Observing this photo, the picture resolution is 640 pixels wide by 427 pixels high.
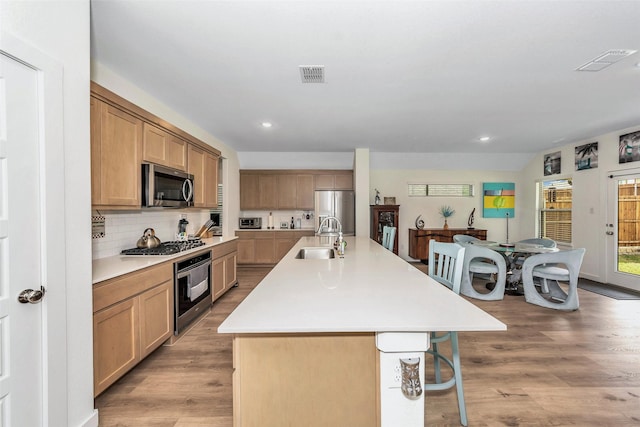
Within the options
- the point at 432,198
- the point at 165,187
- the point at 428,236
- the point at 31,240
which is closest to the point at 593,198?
the point at 432,198

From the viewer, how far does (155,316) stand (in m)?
2.32

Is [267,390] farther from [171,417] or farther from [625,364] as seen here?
[625,364]

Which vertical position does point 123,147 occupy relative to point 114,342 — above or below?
above

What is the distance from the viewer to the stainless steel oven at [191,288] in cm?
265

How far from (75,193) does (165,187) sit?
136cm

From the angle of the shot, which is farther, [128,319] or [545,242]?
[545,242]

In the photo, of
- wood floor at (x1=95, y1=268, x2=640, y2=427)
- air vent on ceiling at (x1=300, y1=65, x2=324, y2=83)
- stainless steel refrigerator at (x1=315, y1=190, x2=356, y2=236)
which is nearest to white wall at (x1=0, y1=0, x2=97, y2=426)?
wood floor at (x1=95, y1=268, x2=640, y2=427)

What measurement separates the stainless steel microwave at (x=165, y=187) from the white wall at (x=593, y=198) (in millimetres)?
6477

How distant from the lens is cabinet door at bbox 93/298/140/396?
68.8 inches

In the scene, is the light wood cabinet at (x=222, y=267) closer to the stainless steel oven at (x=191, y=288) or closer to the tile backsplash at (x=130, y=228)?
the stainless steel oven at (x=191, y=288)

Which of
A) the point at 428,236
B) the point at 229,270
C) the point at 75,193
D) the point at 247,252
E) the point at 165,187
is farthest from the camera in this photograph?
the point at 428,236

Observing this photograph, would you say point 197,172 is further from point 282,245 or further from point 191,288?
point 282,245

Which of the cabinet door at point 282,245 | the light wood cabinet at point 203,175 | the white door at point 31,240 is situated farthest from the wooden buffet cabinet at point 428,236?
the white door at point 31,240

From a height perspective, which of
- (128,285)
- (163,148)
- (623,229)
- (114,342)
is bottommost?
(114,342)
